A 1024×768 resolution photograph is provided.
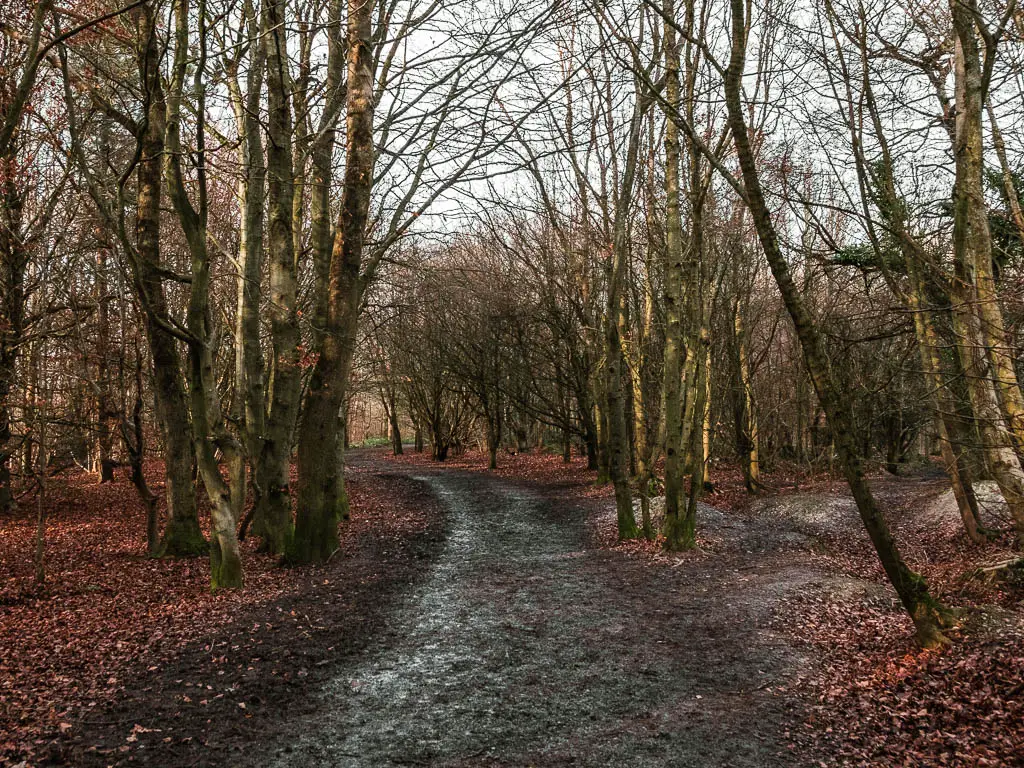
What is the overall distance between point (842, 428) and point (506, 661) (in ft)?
12.6

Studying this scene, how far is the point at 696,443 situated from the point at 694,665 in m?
7.23

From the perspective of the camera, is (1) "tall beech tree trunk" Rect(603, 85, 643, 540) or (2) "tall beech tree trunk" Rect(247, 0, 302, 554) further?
(1) "tall beech tree trunk" Rect(603, 85, 643, 540)

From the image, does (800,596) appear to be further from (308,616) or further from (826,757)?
(308,616)

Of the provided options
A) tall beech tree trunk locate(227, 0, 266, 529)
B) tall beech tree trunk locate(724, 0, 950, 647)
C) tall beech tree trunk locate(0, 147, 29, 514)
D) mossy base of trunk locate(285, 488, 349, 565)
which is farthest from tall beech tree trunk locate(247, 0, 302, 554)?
tall beech tree trunk locate(724, 0, 950, 647)

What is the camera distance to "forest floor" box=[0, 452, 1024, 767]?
477 centimetres

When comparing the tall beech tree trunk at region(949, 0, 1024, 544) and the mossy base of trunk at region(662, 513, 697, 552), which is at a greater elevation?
the tall beech tree trunk at region(949, 0, 1024, 544)

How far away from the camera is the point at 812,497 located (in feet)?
59.1

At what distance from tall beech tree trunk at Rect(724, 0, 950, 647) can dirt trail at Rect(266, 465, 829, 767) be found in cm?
115

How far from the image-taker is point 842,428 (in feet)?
20.6

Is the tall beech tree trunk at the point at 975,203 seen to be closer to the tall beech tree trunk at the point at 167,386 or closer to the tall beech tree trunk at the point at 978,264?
the tall beech tree trunk at the point at 978,264

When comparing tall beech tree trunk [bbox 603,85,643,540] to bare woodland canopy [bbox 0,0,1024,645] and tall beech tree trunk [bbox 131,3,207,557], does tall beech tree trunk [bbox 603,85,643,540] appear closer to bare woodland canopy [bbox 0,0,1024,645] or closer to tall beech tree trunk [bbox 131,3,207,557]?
bare woodland canopy [bbox 0,0,1024,645]

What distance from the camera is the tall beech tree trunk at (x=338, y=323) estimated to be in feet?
34.3

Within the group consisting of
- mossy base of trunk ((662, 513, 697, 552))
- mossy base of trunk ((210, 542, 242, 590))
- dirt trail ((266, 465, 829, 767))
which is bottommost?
dirt trail ((266, 465, 829, 767))

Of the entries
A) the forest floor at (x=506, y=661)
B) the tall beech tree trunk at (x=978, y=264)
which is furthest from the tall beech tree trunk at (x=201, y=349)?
the tall beech tree trunk at (x=978, y=264)
